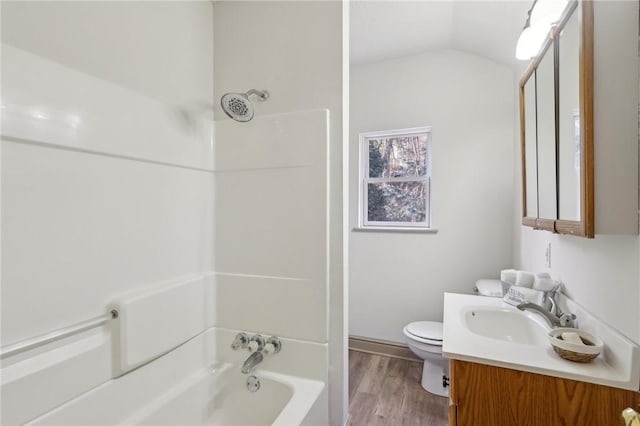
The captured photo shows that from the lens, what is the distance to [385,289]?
2.71 meters

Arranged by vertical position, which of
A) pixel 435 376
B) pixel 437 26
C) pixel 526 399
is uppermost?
pixel 437 26

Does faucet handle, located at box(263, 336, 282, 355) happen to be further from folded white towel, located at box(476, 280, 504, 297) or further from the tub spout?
folded white towel, located at box(476, 280, 504, 297)

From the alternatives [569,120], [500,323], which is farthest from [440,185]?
[569,120]

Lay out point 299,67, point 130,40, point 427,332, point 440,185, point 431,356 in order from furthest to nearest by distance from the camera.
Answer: point 440,185 → point 427,332 → point 431,356 → point 299,67 → point 130,40

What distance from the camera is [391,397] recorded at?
2.09 m

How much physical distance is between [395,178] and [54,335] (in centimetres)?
255

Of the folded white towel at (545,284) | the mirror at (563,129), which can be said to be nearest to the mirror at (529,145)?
Result: the mirror at (563,129)

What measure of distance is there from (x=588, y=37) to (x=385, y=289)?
221 cm

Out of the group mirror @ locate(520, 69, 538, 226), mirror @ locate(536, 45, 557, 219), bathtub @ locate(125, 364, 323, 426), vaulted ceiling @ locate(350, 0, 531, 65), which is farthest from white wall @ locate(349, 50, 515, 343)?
bathtub @ locate(125, 364, 323, 426)

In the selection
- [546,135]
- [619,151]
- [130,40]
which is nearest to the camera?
[619,151]

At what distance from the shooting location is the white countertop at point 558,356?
87 centimetres

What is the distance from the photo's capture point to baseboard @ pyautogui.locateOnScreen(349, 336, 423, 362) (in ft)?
8.57

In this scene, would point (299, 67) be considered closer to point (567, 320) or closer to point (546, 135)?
point (546, 135)

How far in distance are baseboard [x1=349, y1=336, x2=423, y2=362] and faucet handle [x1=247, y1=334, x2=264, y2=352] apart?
1518 mm
